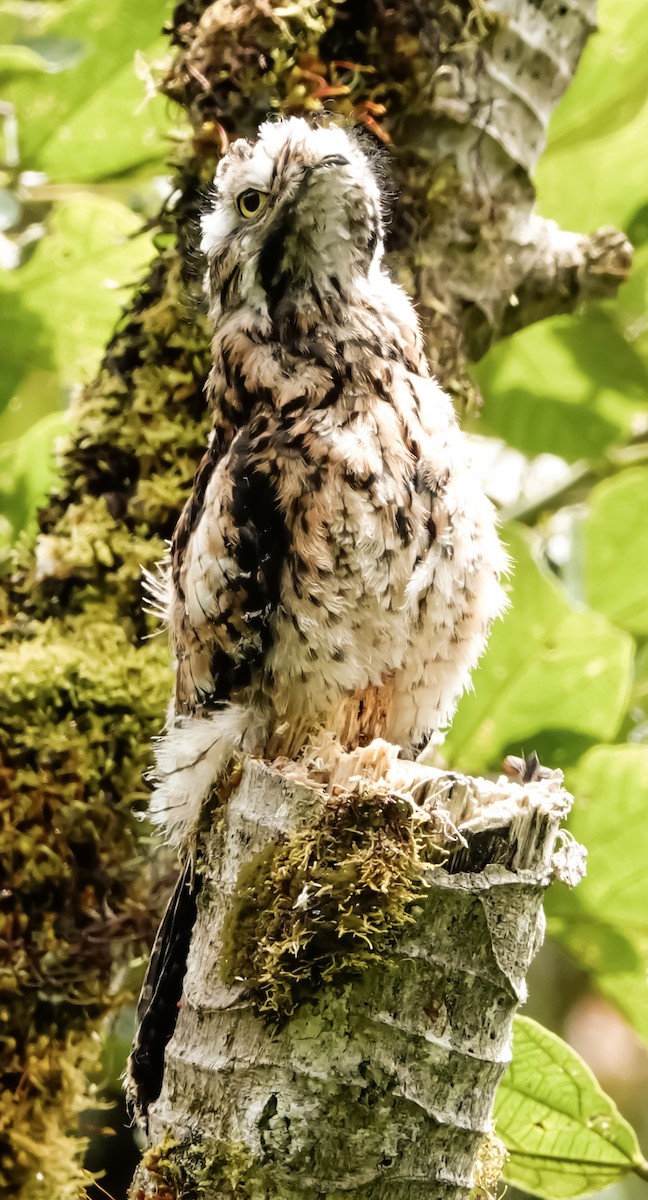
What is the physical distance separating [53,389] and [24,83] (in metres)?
1.05

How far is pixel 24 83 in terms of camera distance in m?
2.45

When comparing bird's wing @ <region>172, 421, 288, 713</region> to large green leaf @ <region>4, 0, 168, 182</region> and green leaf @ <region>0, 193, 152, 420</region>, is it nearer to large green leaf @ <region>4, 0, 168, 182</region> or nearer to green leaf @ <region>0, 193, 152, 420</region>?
green leaf @ <region>0, 193, 152, 420</region>

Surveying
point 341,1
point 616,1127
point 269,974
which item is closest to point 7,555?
point 341,1

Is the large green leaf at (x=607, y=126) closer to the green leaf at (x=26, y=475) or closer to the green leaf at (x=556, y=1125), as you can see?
the green leaf at (x=26, y=475)

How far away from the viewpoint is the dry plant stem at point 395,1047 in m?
1.28

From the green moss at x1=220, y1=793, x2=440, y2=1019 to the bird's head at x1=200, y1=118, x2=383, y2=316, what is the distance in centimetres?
85

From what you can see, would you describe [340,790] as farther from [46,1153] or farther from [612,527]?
[612,527]

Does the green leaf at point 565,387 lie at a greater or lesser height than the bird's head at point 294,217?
lesser

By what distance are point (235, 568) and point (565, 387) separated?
1.56 meters

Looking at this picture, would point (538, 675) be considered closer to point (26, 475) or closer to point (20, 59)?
point (26, 475)

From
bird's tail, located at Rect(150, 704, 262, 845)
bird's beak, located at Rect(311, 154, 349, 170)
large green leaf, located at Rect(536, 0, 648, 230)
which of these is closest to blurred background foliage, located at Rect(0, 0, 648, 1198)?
large green leaf, located at Rect(536, 0, 648, 230)

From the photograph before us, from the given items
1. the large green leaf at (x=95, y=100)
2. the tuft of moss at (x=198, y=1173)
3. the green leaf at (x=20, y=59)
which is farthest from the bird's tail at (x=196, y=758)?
the large green leaf at (x=95, y=100)

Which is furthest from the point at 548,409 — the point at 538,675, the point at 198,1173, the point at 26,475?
the point at 198,1173

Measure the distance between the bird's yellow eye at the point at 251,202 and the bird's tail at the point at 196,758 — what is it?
0.75 metres
